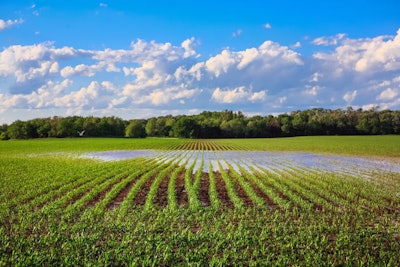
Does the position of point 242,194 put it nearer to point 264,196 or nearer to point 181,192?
point 264,196

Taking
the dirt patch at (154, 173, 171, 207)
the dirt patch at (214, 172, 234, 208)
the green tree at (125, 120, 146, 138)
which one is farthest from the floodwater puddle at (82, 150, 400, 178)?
the green tree at (125, 120, 146, 138)

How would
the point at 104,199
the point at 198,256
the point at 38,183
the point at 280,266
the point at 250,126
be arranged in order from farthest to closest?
the point at 250,126, the point at 38,183, the point at 104,199, the point at 198,256, the point at 280,266

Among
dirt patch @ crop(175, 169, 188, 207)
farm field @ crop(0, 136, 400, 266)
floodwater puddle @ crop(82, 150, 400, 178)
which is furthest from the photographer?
floodwater puddle @ crop(82, 150, 400, 178)

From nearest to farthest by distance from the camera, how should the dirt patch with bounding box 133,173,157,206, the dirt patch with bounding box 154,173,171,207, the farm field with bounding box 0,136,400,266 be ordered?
1. the farm field with bounding box 0,136,400,266
2. the dirt patch with bounding box 154,173,171,207
3. the dirt patch with bounding box 133,173,157,206

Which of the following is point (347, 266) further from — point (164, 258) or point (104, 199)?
point (104, 199)

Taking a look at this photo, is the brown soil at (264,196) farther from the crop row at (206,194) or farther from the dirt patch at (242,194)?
the dirt patch at (242,194)

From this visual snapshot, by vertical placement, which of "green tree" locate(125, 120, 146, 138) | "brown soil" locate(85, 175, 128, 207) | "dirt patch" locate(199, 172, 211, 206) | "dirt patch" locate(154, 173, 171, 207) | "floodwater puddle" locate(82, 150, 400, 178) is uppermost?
"green tree" locate(125, 120, 146, 138)

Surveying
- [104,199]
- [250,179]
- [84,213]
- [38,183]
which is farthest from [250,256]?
[38,183]

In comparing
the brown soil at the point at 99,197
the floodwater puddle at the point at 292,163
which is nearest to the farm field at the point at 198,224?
the brown soil at the point at 99,197

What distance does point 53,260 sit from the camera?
7.62m

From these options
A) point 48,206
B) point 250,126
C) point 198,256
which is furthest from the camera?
point 250,126

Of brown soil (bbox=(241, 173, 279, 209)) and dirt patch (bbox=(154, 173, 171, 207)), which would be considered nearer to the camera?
brown soil (bbox=(241, 173, 279, 209))

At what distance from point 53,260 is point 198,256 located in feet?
12.6

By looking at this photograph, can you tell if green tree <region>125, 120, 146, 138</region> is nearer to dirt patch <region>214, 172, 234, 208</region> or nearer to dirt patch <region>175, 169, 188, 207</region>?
dirt patch <region>175, 169, 188, 207</region>
